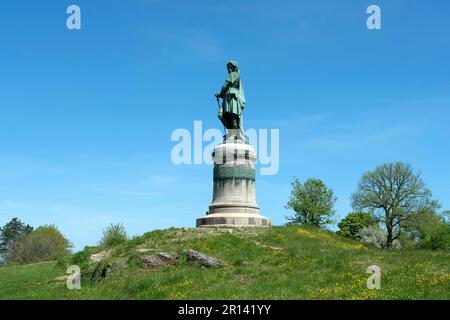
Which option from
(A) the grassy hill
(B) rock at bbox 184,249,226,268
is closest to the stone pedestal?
(A) the grassy hill

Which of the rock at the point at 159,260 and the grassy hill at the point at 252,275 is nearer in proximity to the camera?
the grassy hill at the point at 252,275

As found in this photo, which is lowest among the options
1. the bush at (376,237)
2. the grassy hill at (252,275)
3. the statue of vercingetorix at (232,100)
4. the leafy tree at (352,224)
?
the grassy hill at (252,275)

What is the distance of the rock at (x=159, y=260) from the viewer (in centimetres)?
2284

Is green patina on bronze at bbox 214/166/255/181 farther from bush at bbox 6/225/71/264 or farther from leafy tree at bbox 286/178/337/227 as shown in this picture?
bush at bbox 6/225/71/264

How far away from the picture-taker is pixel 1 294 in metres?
22.1

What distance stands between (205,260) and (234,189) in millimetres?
11613

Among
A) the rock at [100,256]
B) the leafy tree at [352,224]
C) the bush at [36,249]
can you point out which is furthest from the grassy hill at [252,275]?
the bush at [36,249]

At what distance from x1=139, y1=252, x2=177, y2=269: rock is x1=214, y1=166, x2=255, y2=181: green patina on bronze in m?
11.2

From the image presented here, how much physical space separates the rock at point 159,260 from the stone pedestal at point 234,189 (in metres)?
9.10

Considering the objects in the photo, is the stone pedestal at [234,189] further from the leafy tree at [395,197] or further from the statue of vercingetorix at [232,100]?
the leafy tree at [395,197]

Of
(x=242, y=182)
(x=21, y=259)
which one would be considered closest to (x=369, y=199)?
(x=242, y=182)

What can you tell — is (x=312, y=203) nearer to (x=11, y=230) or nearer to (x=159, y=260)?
(x=159, y=260)

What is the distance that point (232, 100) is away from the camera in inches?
1419
